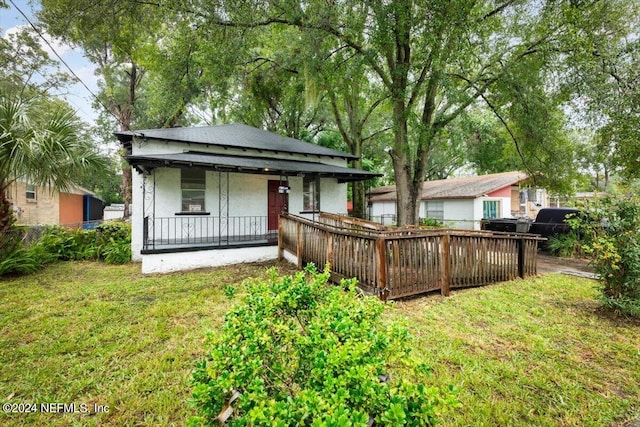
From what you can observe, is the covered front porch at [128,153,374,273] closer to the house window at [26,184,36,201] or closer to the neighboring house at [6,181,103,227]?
the neighboring house at [6,181,103,227]

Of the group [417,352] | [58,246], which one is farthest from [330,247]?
[58,246]

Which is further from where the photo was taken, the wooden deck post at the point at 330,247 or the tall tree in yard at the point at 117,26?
the tall tree in yard at the point at 117,26

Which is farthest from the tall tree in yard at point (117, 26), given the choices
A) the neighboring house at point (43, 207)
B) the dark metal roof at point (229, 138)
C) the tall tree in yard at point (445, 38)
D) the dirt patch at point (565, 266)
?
the dirt patch at point (565, 266)

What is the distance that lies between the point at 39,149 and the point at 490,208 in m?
20.0

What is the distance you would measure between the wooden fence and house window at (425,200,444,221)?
12.0m

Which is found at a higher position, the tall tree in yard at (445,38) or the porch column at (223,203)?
the tall tree in yard at (445,38)

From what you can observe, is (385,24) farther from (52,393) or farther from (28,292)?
(28,292)

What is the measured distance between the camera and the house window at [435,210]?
18.4 m

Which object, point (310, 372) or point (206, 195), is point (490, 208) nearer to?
point (206, 195)

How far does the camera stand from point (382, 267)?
15.4ft

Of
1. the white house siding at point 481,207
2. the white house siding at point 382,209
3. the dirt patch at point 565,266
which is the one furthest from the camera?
the white house siding at point 382,209

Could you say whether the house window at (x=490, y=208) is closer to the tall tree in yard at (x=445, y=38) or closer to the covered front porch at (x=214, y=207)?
the tall tree in yard at (x=445, y=38)

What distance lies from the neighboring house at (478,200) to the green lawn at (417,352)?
1140 cm

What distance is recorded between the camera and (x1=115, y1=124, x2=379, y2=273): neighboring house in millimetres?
8055
